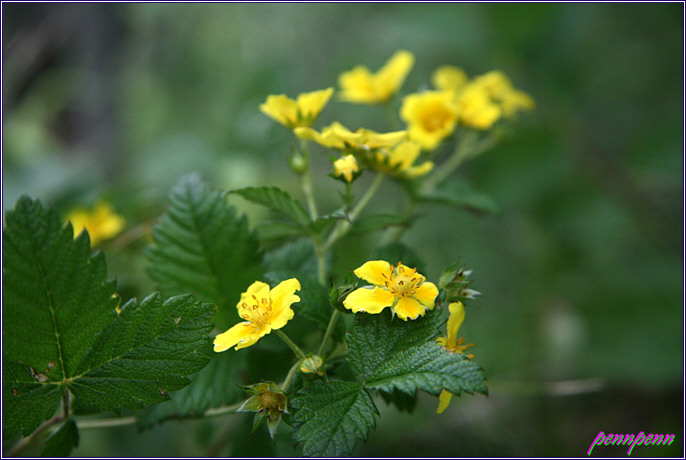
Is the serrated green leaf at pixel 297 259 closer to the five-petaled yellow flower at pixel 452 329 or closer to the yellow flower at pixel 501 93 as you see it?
the five-petaled yellow flower at pixel 452 329

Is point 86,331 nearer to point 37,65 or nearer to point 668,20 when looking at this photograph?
point 668,20

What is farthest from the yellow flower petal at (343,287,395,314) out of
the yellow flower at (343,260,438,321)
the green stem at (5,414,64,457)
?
the green stem at (5,414,64,457)

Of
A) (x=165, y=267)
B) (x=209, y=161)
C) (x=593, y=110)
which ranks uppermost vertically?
(x=165, y=267)

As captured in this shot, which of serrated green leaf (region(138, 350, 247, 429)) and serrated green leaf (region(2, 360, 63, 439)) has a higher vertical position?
serrated green leaf (region(2, 360, 63, 439))

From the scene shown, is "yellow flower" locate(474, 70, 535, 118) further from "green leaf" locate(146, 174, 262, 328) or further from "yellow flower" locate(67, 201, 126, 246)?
"yellow flower" locate(67, 201, 126, 246)

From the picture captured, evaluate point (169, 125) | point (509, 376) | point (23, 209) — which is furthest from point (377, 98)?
point (169, 125)

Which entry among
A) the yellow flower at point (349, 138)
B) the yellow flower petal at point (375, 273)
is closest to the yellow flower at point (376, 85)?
the yellow flower at point (349, 138)
